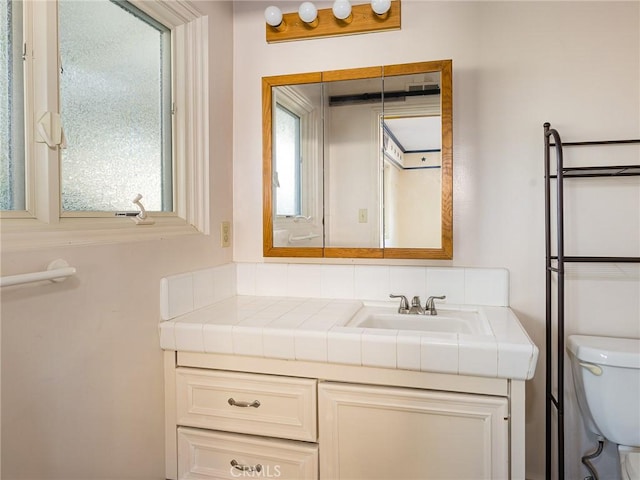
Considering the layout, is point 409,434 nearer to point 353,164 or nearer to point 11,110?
point 353,164

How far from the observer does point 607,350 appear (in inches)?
53.2

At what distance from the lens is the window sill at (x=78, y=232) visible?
965mm

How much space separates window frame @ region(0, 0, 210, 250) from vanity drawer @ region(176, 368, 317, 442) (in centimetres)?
53

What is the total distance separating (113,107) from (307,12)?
0.85 m

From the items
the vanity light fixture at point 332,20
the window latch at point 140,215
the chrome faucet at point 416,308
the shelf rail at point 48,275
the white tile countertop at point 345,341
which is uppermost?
the vanity light fixture at point 332,20

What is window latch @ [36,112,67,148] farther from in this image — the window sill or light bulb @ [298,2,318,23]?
light bulb @ [298,2,318,23]

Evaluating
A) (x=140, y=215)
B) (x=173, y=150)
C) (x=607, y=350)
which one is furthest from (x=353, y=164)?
(x=607, y=350)

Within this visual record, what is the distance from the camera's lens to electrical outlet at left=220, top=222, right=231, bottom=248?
5.93 ft

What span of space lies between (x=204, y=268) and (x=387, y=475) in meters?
0.99

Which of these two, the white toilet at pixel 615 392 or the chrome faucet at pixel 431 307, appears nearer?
the white toilet at pixel 615 392

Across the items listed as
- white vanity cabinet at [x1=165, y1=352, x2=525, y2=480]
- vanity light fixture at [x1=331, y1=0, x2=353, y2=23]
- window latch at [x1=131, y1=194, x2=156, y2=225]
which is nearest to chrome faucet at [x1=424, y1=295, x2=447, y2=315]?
white vanity cabinet at [x1=165, y1=352, x2=525, y2=480]

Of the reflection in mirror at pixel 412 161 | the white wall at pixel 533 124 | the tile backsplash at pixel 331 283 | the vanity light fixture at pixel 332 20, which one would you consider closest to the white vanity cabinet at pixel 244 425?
the tile backsplash at pixel 331 283

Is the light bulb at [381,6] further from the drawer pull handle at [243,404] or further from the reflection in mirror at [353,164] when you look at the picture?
the drawer pull handle at [243,404]

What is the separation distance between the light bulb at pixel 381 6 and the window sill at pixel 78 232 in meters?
1.14
